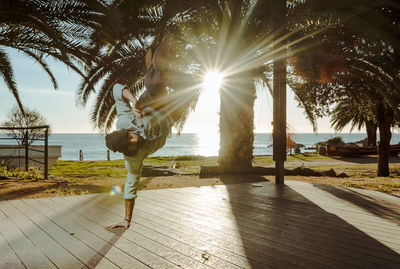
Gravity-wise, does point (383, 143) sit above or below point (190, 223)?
above

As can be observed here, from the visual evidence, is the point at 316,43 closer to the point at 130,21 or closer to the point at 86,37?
the point at 130,21

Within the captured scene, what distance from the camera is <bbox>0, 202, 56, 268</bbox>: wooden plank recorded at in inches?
90.9

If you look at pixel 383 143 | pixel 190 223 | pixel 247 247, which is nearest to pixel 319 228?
pixel 247 247

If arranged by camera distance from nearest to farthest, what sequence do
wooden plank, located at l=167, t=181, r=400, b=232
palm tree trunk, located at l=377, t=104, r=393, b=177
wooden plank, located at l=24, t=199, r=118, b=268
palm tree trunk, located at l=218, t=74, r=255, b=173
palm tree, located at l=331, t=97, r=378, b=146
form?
wooden plank, located at l=24, t=199, r=118, b=268, wooden plank, located at l=167, t=181, r=400, b=232, palm tree trunk, located at l=218, t=74, r=255, b=173, palm tree trunk, located at l=377, t=104, r=393, b=177, palm tree, located at l=331, t=97, r=378, b=146

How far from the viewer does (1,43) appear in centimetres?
841

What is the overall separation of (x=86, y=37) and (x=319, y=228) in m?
7.34

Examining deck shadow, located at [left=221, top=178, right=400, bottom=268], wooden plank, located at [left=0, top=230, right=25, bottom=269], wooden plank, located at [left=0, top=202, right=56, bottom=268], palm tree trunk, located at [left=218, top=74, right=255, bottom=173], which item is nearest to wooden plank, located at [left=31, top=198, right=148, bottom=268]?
wooden plank, located at [left=0, top=202, right=56, bottom=268]

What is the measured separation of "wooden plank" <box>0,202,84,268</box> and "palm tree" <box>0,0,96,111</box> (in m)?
3.35

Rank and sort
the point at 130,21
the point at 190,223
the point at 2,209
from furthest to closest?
1. the point at 130,21
2. the point at 2,209
3. the point at 190,223

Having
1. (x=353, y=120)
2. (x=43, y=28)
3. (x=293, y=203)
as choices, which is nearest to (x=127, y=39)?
(x=43, y=28)

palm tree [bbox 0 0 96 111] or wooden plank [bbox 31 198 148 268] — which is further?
palm tree [bbox 0 0 96 111]

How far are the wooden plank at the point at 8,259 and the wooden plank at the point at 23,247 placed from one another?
3cm

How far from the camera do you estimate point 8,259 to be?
93.9 inches

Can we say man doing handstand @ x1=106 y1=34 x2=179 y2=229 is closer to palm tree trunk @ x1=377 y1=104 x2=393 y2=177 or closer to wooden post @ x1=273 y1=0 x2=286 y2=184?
wooden post @ x1=273 y1=0 x2=286 y2=184
